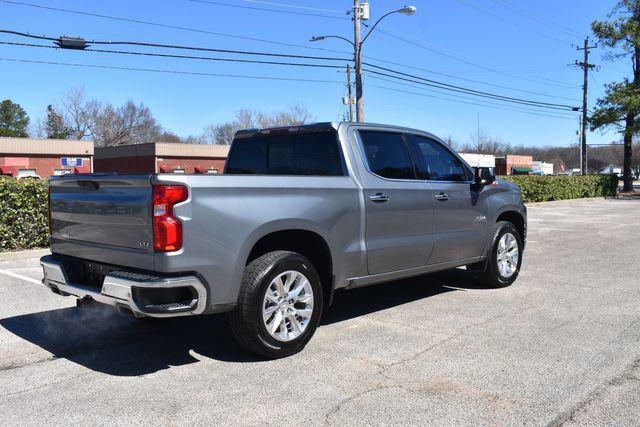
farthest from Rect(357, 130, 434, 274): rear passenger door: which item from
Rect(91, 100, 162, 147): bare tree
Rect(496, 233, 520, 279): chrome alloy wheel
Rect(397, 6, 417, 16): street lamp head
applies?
Rect(91, 100, 162, 147): bare tree

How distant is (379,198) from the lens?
5379 millimetres

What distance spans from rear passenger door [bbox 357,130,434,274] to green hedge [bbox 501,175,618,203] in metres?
21.9

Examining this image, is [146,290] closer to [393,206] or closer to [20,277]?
[393,206]

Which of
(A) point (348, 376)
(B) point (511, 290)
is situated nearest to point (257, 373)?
(A) point (348, 376)

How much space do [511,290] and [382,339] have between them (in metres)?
2.76

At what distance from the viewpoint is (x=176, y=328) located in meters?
5.57

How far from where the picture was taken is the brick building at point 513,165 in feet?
298

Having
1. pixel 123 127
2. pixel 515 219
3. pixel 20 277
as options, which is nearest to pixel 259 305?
pixel 515 219

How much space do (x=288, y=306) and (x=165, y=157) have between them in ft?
172

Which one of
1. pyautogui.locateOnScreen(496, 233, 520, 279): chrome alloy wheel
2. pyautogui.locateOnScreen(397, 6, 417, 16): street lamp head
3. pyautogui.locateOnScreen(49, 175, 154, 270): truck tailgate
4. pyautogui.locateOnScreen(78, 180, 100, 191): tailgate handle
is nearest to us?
pyautogui.locateOnScreen(49, 175, 154, 270): truck tailgate

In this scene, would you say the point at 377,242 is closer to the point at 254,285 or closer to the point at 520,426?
the point at 254,285

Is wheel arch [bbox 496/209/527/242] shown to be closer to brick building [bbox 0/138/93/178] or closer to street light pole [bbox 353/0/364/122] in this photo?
street light pole [bbox 353/0/364/122]

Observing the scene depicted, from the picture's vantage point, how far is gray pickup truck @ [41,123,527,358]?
4.02 meters

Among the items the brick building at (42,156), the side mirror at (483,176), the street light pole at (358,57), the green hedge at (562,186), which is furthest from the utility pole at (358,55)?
the brick building at (42,156)
